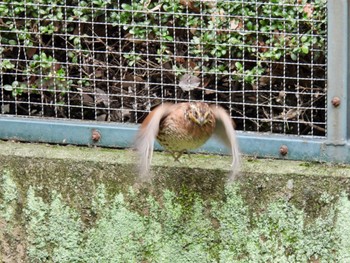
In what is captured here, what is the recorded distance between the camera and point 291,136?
22.1 feet

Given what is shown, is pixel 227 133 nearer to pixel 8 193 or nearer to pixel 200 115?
pixel 200 115

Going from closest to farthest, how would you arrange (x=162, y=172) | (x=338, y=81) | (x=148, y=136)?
(x=148, y=136) → (x=338, y=81) → (x=162, y=172)

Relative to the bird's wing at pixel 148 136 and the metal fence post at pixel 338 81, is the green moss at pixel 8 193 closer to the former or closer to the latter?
the bird's wing at pixel 148 136

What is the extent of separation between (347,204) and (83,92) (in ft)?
5.33

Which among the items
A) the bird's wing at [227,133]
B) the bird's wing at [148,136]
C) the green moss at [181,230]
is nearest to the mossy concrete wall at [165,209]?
the green moss at [181,230]

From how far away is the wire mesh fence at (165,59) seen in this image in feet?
21.9

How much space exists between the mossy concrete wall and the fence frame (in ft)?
0.23

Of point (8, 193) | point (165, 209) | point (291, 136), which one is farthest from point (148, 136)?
point (8, 193)

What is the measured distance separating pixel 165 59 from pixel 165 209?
820mm

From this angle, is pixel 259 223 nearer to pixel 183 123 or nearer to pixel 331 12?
pixel 183 123

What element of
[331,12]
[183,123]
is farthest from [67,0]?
[331,12]

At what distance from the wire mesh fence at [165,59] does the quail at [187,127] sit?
0.26 meters

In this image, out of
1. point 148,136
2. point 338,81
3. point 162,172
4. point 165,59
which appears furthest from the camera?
point 165,59

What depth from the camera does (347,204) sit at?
6469 millimetres
